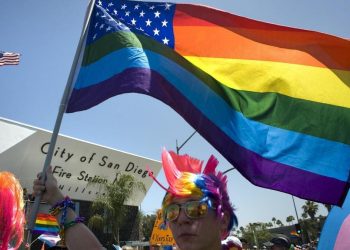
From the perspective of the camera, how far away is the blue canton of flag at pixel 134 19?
4.09 m

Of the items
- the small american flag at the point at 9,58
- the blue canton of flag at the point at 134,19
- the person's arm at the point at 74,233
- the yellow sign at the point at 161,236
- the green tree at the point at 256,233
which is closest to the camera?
the person's arm at the point at 74,233

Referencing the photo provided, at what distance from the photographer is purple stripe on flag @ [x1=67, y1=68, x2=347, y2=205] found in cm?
376

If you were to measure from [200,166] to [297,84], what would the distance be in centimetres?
192

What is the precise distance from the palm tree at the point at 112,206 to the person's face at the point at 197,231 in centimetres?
2374

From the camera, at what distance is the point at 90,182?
26.8 meters

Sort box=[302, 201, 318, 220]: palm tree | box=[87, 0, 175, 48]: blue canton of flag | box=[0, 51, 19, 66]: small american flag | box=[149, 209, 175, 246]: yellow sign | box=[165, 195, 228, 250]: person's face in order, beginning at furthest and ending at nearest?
box=[302, 201, 318, 220]: palm tree, box=[0, 51, 19, 66]: small american flag, box=[149, 209, 175, 246]: yellow sign, box=[87, 0, 175, 48]: blue canton of flag, box=[165, 195, 228, 250]: person's face

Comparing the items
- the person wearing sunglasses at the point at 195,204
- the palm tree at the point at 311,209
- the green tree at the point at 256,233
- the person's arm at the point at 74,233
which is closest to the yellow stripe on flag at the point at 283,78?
the person wearing sunglasses at the point at 195,204

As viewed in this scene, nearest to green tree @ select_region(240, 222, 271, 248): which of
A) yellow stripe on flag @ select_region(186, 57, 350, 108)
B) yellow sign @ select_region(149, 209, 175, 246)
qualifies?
yellow sign @ select_region(149, 209, 175, 246)

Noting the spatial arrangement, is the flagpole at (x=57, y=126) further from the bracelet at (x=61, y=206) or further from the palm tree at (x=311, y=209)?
the palm tree at (x=311, y=209)

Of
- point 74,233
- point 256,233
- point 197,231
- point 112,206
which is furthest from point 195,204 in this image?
point 256,233

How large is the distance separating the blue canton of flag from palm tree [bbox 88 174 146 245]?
883 inches

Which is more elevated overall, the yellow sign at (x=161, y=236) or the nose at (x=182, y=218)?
the nose at (x=182, y=218)

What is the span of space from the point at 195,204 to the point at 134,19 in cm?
277

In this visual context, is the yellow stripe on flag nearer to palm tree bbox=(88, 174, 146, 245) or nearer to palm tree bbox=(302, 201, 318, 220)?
palm tree bbox=(88, 174, 146, 245)
